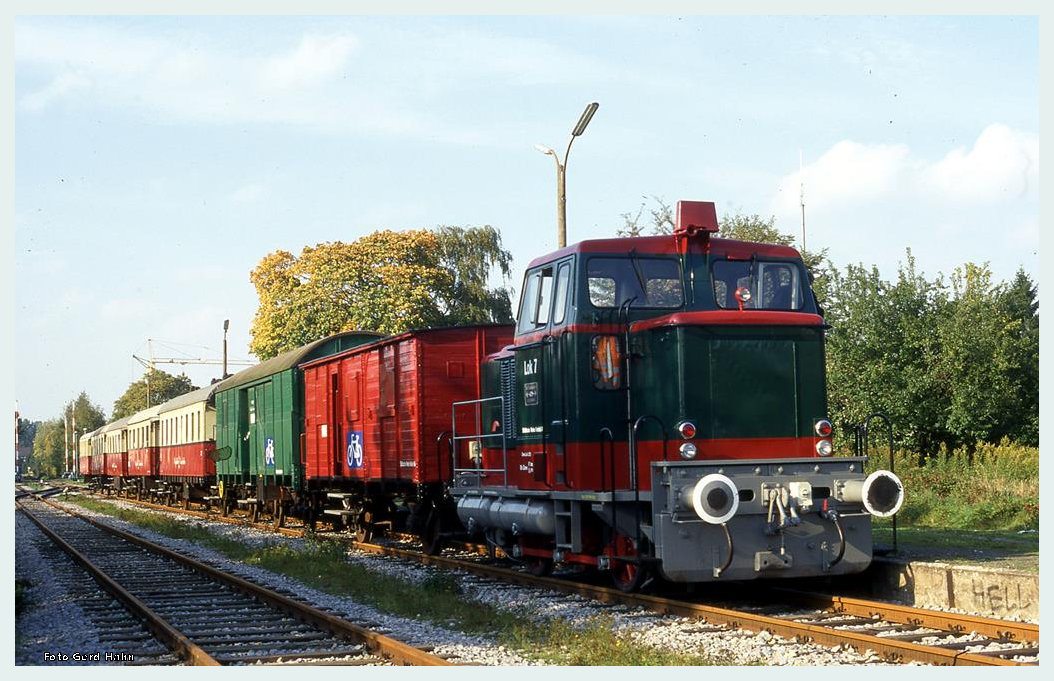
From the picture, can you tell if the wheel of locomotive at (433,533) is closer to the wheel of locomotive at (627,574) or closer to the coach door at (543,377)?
the coach door at (543,377)

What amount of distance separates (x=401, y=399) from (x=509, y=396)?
3.80m

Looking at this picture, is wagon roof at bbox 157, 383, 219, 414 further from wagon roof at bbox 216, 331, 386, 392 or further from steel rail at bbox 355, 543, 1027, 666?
steel rail at bbox 355, 543, 1027, 666

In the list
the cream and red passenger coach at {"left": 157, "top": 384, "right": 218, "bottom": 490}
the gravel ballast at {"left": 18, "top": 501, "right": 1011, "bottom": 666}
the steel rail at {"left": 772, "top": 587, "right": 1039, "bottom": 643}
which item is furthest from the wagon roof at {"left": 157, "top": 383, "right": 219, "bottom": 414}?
the steel rail at {"left": 772, "top": 587, "right": 1039, "bottom": 643}

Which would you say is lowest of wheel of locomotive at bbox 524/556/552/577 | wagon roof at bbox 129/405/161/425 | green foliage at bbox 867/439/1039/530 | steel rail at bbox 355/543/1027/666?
steel rail at bbox 355/543/1027/666

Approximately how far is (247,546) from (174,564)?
2150 millimetres

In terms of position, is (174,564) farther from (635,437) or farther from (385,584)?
(635,437)

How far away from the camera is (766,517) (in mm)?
10352

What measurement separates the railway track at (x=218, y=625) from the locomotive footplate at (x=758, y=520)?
8.70 feet

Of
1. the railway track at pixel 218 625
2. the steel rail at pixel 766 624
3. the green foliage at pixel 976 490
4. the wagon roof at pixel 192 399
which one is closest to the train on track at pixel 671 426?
the steel rail at pixel 766 624

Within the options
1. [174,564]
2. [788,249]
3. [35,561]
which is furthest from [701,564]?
[35,561]

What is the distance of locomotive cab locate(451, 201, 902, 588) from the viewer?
10250 millimetres

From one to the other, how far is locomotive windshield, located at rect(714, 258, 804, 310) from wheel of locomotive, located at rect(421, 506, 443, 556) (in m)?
6.27

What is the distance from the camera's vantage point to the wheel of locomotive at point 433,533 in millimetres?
16141

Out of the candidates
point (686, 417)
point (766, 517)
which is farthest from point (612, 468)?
point (766, 517)
